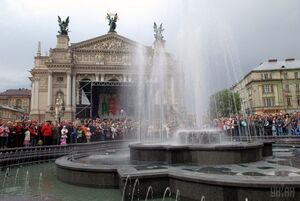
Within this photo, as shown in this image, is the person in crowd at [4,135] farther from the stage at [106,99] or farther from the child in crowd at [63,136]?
the stage at [106,99]

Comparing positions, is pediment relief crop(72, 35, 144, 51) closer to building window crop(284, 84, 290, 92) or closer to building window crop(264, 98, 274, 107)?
building window crop(264, 98, 274, 107)

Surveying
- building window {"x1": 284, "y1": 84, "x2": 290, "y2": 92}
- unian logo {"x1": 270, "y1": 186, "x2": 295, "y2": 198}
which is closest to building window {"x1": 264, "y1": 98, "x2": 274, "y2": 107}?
building window {"x1": 284, "y1": 84, "x2": 290, "y2": 92}

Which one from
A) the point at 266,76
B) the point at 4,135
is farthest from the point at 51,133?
the point at 266,76

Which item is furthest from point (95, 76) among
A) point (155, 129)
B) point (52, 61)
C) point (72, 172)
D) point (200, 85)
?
point (72, 172)

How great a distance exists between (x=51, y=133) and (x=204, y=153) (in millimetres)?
9756

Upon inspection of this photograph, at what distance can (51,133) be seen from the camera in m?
14.5

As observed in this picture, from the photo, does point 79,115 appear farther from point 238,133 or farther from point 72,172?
point 72,172

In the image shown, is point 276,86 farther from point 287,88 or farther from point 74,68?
point 74,68

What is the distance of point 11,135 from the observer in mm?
12883

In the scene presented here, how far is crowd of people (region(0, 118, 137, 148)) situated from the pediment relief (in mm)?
40260

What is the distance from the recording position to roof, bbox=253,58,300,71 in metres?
60.2

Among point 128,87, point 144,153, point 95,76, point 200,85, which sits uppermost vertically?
point 95,76

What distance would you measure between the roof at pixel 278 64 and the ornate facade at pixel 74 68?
26.5m

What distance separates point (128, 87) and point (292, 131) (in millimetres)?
29827
